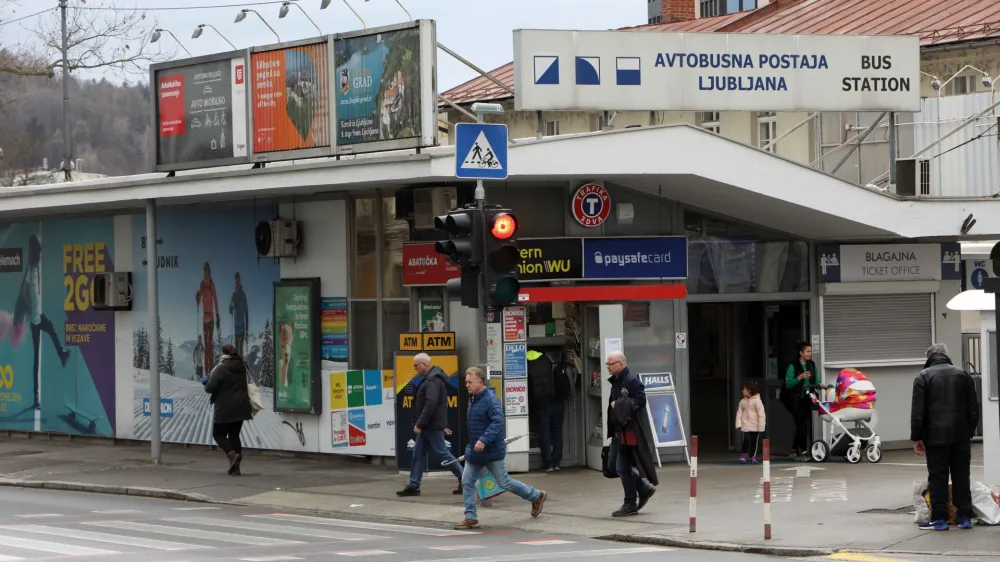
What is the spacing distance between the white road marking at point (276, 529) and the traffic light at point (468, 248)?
2584 millimetres

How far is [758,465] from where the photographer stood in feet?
63.7

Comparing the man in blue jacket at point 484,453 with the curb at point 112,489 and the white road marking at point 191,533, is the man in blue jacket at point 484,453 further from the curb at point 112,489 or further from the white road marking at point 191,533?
the curb at point 112,489

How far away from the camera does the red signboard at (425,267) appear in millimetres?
19016

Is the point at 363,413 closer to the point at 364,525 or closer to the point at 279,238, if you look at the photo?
the point at 279,238

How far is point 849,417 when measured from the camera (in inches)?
762

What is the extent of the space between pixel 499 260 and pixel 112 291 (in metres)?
11.5

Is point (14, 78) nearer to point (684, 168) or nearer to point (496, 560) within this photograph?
point (684, 168)

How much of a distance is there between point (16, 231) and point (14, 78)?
18858mm

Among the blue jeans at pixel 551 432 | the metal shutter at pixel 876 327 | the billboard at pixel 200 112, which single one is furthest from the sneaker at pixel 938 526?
the billboard at pixel 200 112

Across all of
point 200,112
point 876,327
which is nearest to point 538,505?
point 876,327

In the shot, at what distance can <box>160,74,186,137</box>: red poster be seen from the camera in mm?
21297

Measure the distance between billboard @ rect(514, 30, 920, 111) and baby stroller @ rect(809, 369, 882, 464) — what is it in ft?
12.9

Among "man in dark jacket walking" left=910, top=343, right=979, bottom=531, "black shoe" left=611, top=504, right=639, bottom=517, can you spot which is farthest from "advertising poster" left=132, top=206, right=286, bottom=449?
"man in dark jacket walking" left=910, top=343, right=979, bottom=531

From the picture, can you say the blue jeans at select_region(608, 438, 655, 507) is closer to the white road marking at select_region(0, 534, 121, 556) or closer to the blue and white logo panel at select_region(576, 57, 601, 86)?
the white road marking at select_region(0, 534, 121, 556)
